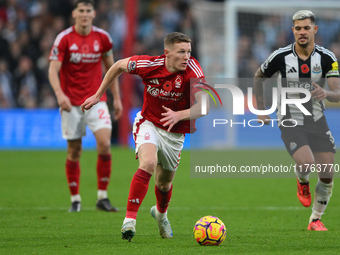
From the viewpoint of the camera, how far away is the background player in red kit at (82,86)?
8.60 meters

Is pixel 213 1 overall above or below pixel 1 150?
Result: above

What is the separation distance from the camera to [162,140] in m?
6.39

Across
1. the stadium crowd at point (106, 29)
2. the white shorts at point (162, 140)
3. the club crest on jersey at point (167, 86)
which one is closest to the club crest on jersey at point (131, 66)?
the club crest on jersey at point (167, 86)

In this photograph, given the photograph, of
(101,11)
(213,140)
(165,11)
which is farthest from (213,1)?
(213,140)

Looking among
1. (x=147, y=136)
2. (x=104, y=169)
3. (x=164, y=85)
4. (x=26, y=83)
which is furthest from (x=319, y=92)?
(x=26, y=83)

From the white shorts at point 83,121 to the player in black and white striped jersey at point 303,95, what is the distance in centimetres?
233

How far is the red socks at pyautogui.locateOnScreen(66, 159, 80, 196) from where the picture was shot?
8.68 metres

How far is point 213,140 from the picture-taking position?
1733cm

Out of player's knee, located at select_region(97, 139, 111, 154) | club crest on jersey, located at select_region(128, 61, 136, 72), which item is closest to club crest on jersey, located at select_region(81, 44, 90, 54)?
player's knee, located at select_region(97, 139, 111, 154)

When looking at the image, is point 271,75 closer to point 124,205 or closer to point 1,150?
point 124,205

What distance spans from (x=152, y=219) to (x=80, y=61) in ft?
7.55

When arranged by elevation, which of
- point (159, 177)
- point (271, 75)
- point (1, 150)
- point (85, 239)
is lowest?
point (1, 150)

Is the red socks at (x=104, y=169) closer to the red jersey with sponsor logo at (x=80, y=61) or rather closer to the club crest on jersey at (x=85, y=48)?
the red jersey with sponsor logo at (x=80, y=61)

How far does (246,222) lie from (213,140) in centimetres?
968
